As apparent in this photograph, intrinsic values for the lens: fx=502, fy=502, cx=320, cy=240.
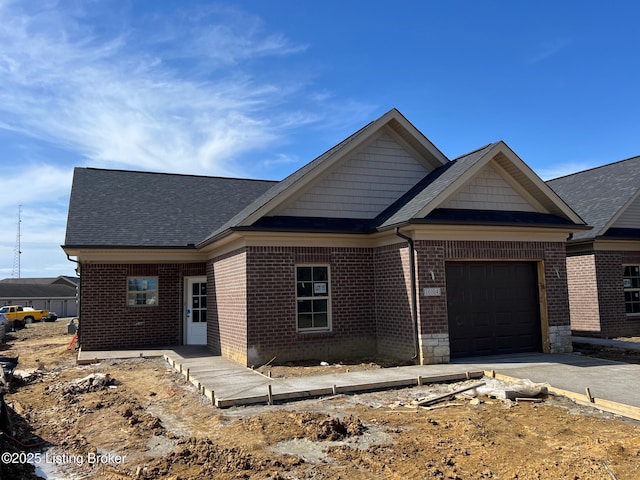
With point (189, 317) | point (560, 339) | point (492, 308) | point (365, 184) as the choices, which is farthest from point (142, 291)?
point (560, 339)

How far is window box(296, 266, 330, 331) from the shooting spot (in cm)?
1270

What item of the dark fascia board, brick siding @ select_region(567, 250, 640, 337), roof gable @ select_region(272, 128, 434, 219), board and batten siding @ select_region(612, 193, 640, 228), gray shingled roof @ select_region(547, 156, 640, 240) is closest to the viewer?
roof gable @ select_region(272, 128, 434, 219)

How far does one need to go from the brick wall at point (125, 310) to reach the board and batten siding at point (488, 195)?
8.88 metres

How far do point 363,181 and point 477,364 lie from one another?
572 centimetres

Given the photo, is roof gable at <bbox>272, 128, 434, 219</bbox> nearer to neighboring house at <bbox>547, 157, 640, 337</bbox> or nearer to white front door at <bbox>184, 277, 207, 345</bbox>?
white front door at <bbox>184, 277, 207, 345</bbox>

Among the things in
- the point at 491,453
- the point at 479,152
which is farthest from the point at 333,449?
the point at 479,152

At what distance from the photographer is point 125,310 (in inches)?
645

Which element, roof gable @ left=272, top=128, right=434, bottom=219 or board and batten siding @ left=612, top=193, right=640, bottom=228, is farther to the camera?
board and batten siding @ left=612, top=193, right=640, bottom=228

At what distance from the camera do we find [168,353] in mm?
14672

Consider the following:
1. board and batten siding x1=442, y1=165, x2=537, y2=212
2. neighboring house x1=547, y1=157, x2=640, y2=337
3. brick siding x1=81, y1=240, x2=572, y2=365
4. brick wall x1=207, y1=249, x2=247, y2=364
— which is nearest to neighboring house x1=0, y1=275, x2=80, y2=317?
brick wall x1=207, y1=249, x2=247, y2=364

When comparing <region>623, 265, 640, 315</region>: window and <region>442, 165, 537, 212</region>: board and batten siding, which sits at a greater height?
<region>442, 165, 537, 212</region>: board and batten siding

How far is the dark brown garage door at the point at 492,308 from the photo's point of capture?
12.3m

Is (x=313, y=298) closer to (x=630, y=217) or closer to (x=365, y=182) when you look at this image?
(x=365, y=182)

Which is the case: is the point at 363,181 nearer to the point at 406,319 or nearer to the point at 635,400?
the point at 406,319
